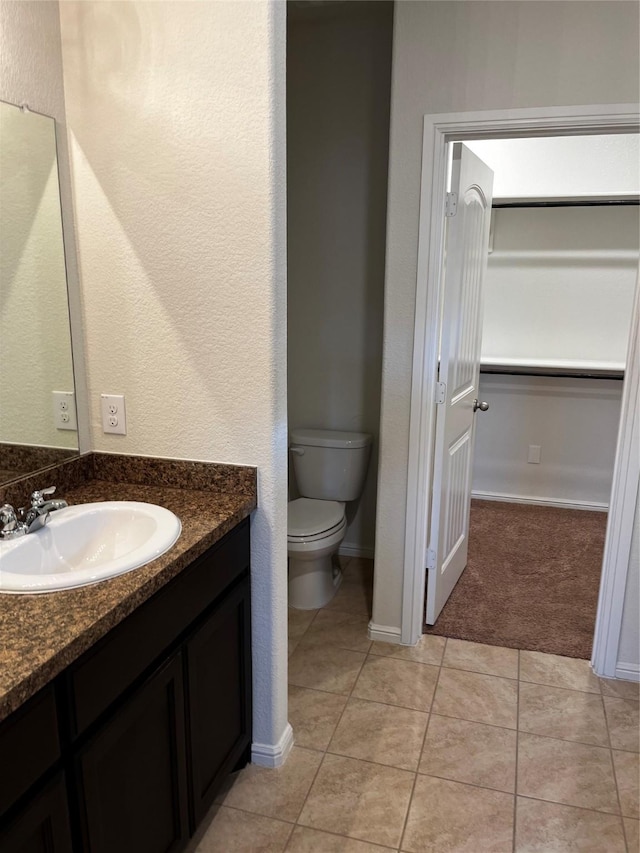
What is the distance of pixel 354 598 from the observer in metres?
2.97

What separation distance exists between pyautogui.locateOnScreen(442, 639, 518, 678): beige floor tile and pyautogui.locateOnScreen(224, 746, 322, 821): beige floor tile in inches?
29.8

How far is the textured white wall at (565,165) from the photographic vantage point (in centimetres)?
373

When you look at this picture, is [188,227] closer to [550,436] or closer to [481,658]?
[481,658]

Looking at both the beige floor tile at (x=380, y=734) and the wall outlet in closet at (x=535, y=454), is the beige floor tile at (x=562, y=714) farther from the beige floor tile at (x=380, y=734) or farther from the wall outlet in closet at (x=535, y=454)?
the wall outlet in closet at (x=535, y=454)

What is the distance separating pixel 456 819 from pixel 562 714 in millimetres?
654

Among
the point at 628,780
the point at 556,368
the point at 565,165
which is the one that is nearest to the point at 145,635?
the point at 628,780

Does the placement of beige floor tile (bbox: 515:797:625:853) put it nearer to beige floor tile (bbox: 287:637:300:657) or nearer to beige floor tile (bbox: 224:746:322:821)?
beige floor tile (bbox: 224:746:322:821)

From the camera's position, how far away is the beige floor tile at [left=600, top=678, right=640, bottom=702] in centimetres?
230

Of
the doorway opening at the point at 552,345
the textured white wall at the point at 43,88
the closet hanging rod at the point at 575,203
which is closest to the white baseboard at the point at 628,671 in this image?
the doorway opening at the point at 552,345

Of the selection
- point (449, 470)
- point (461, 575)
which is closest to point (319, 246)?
point (449, 470)

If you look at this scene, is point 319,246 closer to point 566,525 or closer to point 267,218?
point 267,218

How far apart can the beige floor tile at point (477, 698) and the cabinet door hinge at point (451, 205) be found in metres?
1.75

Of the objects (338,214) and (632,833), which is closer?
(632,833)

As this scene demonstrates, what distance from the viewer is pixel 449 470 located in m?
2.66
